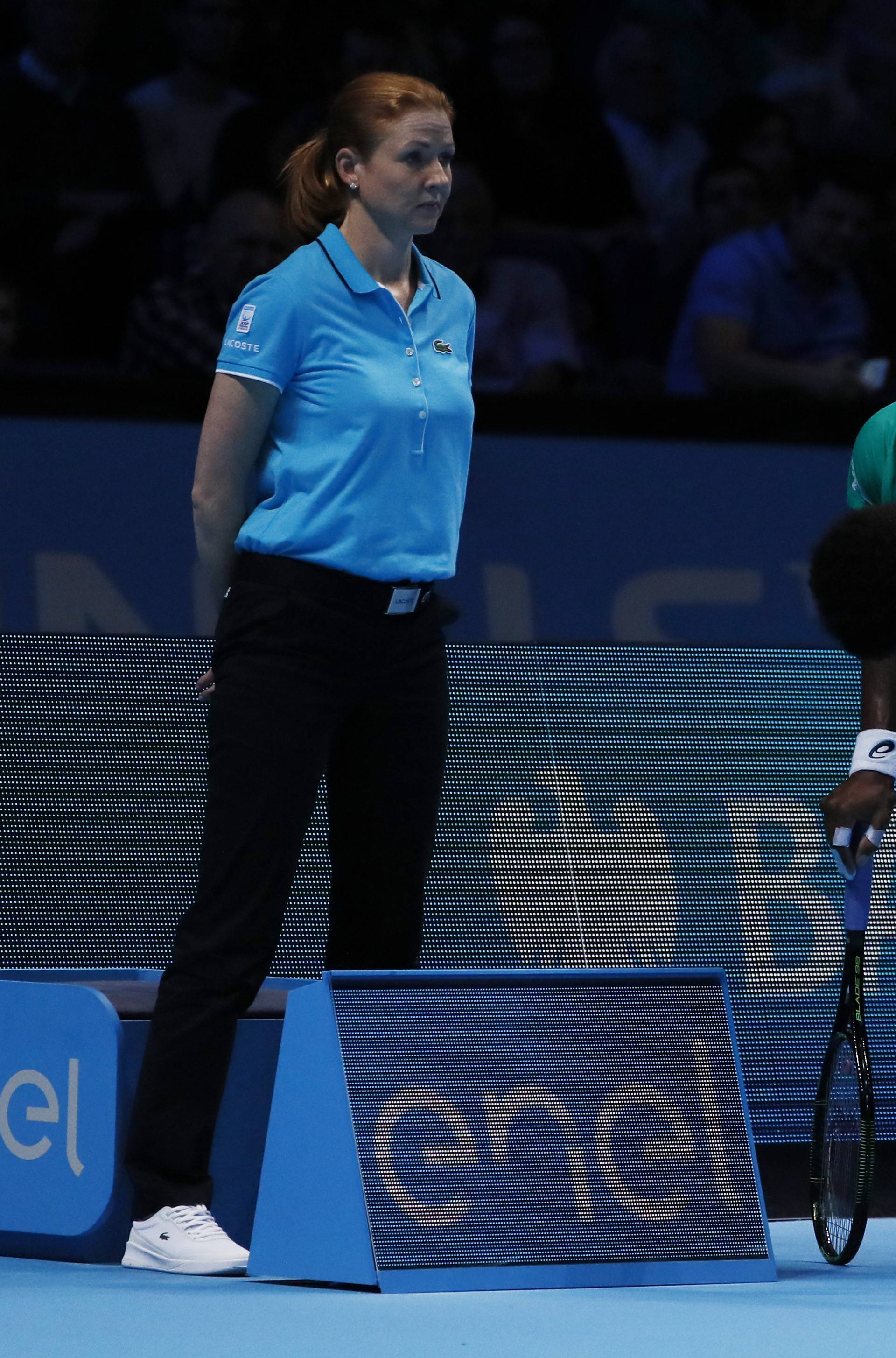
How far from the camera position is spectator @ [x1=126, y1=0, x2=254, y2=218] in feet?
25.1

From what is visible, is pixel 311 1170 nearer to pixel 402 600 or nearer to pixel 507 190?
pixel 402 600

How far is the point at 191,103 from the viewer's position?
7820mm

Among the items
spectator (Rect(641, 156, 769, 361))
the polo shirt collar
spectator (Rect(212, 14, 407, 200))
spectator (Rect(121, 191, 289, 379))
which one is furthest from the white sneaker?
spectator (Rect(641, 156, 769, 361))

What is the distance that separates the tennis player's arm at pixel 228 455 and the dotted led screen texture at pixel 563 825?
94 cm

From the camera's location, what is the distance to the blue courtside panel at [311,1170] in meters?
3.02

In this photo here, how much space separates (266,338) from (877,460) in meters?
1.05

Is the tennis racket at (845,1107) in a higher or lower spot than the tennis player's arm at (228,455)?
lower

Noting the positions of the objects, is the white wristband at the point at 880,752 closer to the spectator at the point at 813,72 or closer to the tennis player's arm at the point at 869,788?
the tennis player's arm at the point at 869,788

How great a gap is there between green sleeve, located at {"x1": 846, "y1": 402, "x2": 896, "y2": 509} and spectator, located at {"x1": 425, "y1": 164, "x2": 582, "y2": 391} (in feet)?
11.9

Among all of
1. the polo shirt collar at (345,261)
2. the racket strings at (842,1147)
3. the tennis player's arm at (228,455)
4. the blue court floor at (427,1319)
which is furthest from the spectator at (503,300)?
the blue court floor at (427,1319)

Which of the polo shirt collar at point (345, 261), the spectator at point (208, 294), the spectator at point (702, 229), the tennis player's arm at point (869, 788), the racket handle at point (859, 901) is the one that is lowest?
the racket handle at point (859, 901)

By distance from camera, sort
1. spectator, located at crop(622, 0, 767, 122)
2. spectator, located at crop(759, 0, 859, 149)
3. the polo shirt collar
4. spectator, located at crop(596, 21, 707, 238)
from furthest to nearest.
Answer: spectator, located at crop(759, 0, 859, 149) → spectator, located at crop(622, 0, 767, 122) → spectator, located at crop(596, 21, 707, 238) → the polo shirt collar

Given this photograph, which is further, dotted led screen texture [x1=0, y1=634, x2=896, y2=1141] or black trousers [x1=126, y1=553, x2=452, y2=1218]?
dotted led screen texture [x1=0, y1=634, x2=896, y2=1141]

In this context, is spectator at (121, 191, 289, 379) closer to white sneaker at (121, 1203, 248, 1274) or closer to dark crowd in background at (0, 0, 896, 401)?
dark crowd in background at (0, 0, 896, 401)
